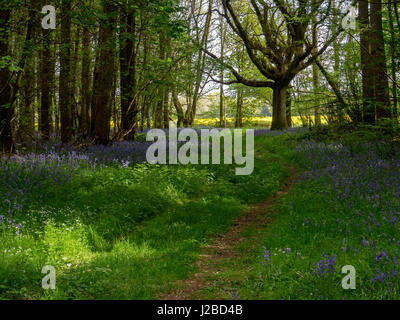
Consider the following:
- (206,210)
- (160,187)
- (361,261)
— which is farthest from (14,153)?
(361,261)

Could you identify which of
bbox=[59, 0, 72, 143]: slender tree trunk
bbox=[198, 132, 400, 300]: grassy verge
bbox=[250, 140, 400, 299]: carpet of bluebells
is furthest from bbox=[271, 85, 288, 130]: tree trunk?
bbox=[59, 0, 72, 143]: slender tree trunk

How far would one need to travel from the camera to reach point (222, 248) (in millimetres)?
6406

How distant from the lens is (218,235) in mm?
7051

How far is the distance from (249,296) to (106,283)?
1.92 m

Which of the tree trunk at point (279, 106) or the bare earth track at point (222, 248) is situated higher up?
the tree trunk at point (279, 106)

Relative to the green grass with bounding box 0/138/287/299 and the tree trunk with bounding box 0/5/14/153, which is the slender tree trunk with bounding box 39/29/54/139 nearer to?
the tree trunk with bounding box 0/5/14/153

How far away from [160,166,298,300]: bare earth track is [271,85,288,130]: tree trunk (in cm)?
1227

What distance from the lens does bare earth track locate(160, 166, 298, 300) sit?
4758 millimetres

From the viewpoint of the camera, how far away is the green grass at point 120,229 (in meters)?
4.55

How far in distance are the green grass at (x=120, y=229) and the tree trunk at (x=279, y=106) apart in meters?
11.4

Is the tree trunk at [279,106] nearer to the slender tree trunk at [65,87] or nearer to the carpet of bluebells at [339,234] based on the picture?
the carpet of bluebells at [339,234]

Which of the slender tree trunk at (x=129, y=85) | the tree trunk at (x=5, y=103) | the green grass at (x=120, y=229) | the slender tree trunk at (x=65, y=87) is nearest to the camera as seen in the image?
the green grass at (x=120, y=229)

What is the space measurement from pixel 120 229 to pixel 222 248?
6.94ft

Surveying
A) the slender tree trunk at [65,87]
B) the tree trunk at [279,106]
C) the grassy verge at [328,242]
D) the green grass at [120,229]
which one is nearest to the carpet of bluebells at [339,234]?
the grassy verge at [328,242]
